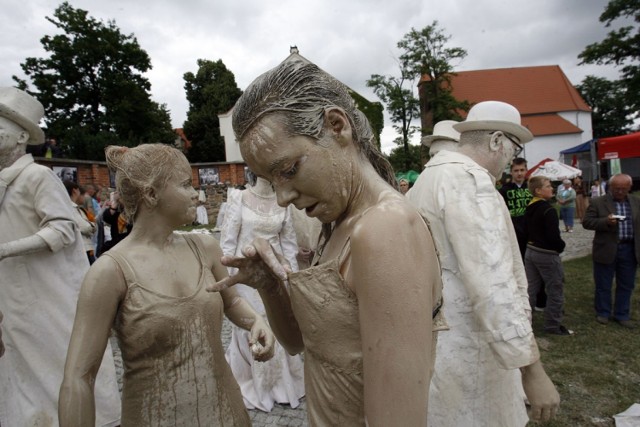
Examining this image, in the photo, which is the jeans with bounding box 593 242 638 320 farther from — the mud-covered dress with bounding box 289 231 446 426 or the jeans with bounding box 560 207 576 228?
the jeans with bounding box 560 207 576 228

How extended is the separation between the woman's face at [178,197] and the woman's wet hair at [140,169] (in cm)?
3

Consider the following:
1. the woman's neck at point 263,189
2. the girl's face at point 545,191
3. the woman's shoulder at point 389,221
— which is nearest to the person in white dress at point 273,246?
the woman's neck at point 263,189

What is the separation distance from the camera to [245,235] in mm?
4258

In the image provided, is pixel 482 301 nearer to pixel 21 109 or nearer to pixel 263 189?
pixel 263 189

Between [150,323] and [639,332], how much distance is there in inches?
267

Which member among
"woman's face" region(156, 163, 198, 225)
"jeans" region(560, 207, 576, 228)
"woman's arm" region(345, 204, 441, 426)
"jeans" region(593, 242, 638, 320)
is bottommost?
"jeans" region(593, 242, 638, 320)

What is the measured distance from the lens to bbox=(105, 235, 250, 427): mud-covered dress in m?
1.73

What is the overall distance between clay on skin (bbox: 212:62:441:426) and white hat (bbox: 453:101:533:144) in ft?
5.10

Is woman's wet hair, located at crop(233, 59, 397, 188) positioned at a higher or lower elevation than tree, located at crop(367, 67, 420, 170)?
lower

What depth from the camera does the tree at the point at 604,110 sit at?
58.3m

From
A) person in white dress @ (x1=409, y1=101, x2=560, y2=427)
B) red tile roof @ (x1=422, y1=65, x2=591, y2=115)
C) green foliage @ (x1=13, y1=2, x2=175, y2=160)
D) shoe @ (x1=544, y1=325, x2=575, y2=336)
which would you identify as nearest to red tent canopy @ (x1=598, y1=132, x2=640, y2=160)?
shoe @ (x1=544, y1=325, x2=575, y2=336)

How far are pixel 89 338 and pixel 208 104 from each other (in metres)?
45.3

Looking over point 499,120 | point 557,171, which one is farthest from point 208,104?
point 499,120

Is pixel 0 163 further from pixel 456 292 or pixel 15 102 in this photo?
pixel 456 292
